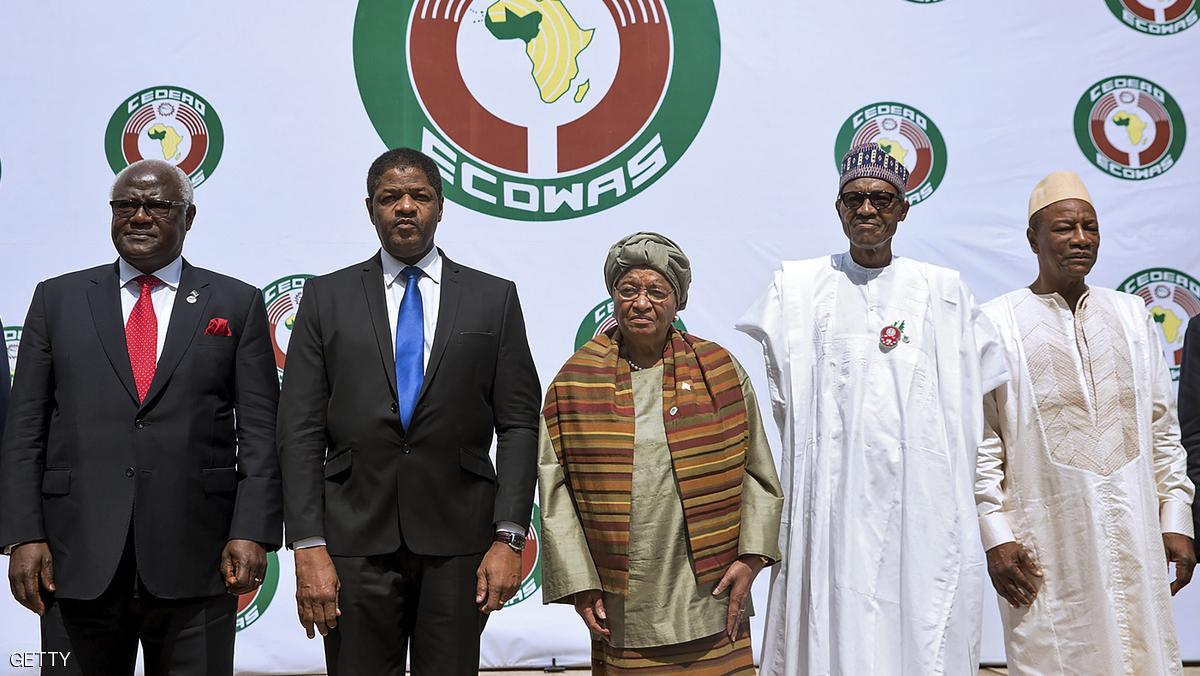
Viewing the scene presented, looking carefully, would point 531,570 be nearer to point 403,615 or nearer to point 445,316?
point 403,615

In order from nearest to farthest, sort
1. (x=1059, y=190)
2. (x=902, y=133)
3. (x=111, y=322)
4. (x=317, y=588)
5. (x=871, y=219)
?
1. (x=317, y=588)
2. (x=111, y=322)
3. (x=871, y=219)
4. (x=1059, y=190)
5. (x=902, y=133)

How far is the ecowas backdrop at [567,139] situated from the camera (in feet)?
13.0

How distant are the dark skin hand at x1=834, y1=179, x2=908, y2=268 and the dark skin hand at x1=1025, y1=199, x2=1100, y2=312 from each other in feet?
1.82

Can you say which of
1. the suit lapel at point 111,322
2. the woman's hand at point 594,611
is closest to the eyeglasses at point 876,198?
the woman's hand at point 594,611

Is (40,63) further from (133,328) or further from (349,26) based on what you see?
(133,328)

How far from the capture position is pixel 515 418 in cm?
237

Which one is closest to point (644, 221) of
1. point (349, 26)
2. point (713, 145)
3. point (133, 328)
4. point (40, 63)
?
point (713, 145)

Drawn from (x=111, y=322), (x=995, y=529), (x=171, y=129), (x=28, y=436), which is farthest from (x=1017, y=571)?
(x=171, y=129)

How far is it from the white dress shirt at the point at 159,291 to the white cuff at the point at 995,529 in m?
2.09

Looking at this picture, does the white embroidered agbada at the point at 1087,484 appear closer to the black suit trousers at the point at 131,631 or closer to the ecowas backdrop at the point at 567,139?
the ecowas backdrop at the point at 567,139

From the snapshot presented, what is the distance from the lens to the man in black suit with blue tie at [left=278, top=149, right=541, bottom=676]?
221cm

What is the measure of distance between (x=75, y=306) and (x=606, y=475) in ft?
4.17

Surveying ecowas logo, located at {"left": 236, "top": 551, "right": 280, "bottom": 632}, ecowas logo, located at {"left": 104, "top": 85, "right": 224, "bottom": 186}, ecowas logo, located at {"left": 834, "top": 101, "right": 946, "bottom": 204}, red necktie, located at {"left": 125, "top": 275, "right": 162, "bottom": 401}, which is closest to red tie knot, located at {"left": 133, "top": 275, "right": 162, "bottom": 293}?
red necktie, located at {"left": 125, "top": 275, "right": 162, "bottom": 401}

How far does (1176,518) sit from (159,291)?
2689 millimetres
